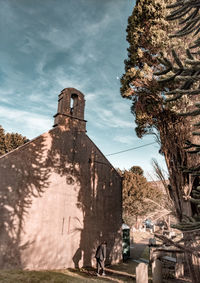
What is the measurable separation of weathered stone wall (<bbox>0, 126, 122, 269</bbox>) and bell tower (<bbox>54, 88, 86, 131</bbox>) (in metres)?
0.56

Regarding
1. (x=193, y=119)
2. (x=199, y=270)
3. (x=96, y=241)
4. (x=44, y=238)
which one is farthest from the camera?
(x=96, y=241)

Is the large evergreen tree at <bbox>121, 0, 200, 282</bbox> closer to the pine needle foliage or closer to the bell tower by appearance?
the bell tower

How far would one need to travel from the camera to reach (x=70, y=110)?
14.5 m

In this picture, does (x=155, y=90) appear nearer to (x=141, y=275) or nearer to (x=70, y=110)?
(x=70, y=110)

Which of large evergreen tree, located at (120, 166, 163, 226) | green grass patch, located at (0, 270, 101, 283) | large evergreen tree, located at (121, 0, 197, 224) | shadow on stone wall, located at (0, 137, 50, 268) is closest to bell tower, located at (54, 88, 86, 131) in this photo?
shadow on stone wall, located at (0, 137, 50, 268)

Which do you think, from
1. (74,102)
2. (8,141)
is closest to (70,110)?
(74,102)

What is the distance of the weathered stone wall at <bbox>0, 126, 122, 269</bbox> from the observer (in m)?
10.3

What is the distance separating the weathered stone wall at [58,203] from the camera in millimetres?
10289

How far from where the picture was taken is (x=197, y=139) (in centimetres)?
930

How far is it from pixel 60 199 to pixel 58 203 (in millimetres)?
275

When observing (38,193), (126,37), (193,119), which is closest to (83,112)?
(126,37)

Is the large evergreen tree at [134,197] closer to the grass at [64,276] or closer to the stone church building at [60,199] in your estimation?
the stone church building at [60,199]

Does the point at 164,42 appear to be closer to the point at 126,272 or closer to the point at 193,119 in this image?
the point at 193,119

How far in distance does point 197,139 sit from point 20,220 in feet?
33.6
